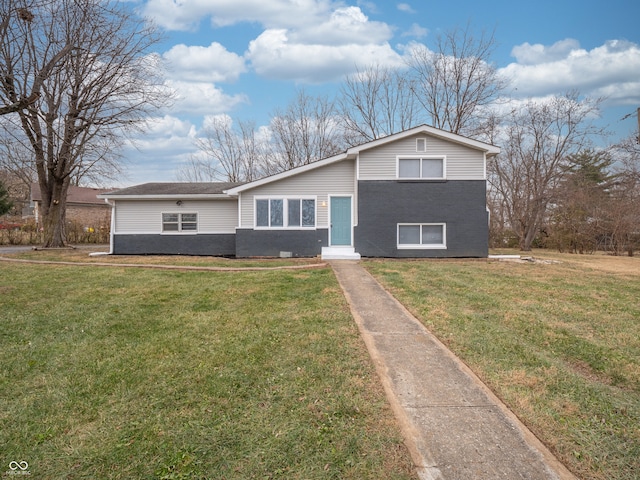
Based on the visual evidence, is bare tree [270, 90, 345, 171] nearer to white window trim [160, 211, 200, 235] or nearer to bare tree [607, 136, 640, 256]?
white window trim [160, 211, 200, 235]

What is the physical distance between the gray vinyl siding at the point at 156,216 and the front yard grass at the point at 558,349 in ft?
32.7

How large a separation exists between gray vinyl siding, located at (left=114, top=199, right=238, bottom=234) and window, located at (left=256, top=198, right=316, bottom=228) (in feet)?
7.39

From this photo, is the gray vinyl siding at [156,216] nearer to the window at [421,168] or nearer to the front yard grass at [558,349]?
the window at [421,168]

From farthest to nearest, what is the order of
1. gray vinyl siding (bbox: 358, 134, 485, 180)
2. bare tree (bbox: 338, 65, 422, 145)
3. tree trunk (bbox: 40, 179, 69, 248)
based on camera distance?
bare tree (bbox: 338, 65, 422, 145) < tree trunk (bbox: 40, 179, 69, 248) < gray vinyl siding (bbox: 358, 134, 485, 180)

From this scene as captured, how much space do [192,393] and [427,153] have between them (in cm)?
1267

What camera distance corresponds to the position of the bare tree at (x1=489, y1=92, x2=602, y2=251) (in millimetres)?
23953

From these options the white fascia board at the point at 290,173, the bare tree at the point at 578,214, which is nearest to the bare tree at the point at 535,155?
the bare tree at the point at 578,214

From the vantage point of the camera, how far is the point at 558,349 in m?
4.39

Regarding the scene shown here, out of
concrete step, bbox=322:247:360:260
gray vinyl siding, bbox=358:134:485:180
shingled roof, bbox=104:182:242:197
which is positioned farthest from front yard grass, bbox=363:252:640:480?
shingled roof, bbox=104:182:242:197

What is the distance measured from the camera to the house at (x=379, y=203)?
13.8 metres

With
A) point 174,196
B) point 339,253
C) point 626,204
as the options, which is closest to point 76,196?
point 174,196

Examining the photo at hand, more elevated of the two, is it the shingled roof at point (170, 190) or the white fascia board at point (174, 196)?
the shingled roof at point (170, 190)

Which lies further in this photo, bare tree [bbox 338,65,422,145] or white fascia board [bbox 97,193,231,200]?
bare tree [bbox 338,65,422,145]

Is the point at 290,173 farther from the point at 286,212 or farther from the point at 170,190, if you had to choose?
the point at 170,190
